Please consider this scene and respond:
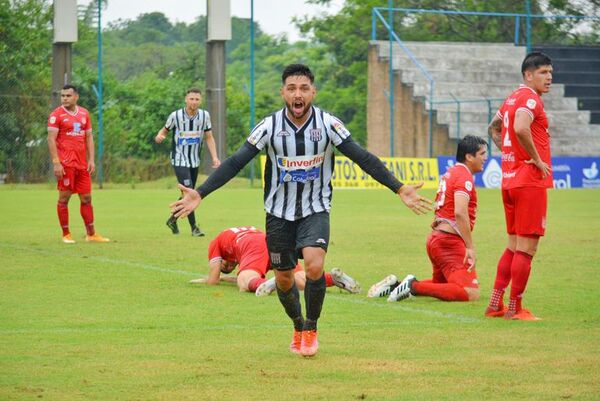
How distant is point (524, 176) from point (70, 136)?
9.69 metres

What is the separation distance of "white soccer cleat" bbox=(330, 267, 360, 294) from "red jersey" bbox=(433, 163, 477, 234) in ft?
3.31

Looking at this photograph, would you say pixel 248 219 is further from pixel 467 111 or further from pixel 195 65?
pixel 195 65

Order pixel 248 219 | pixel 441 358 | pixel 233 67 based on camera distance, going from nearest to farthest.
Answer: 1. pixel 441 358
2. pixel 248 219
3. pixel 233 67

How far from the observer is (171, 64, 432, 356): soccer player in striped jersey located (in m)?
8.78

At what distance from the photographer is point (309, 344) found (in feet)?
28.5

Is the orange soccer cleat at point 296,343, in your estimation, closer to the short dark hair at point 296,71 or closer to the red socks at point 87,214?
the short dark hair at point 296,71

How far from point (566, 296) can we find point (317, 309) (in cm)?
406

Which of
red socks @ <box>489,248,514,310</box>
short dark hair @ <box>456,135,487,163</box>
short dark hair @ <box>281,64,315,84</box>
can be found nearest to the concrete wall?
short dark hair @ <box>456,135,487,163</box>

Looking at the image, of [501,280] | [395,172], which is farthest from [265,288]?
[395,172]

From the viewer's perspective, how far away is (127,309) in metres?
11.1

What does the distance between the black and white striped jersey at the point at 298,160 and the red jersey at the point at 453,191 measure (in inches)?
100

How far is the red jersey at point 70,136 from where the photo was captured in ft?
59.8

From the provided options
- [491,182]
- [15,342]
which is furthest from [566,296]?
[491,182]

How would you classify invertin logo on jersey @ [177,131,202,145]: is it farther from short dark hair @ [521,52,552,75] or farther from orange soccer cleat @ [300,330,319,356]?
orange soccer cleat @ [300,330,319,356]
